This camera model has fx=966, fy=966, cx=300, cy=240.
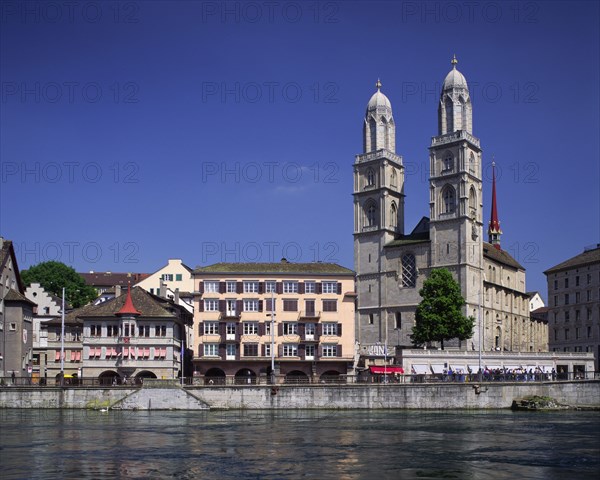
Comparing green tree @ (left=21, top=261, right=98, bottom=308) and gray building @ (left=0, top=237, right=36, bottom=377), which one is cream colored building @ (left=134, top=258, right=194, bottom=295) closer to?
green tree @ (left=21, top=261, right=98, bottom=308)

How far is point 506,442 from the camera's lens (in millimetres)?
56938

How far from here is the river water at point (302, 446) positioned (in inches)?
1764

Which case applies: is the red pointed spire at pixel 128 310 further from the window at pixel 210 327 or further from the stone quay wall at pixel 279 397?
the stone quay wall at pixel 279 397

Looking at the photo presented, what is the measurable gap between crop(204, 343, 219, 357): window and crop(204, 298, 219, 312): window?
397 cm

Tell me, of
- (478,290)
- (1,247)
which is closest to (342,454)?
(1,247)

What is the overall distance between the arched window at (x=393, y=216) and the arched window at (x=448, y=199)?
30.9ft

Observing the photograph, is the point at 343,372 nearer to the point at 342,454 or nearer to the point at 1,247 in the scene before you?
the point at 1,247

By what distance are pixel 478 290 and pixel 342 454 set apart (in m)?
88.7

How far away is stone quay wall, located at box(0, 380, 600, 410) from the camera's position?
292 ft

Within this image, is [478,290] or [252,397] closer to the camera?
[252,397]

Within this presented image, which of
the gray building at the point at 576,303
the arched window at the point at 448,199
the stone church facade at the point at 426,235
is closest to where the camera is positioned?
the gray building at the point at 576,303

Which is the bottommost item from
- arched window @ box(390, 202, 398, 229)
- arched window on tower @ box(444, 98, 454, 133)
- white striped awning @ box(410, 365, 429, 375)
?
white striped awning @ box(410, 365, 429, 375)

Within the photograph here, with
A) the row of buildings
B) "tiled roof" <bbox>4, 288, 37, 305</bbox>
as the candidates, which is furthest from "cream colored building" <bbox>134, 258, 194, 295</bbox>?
"tiled roof" <bbox>4, 288, 37, 305</bbox>

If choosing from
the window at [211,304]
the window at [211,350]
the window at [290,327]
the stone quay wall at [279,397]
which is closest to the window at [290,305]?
the window at [290,327]
